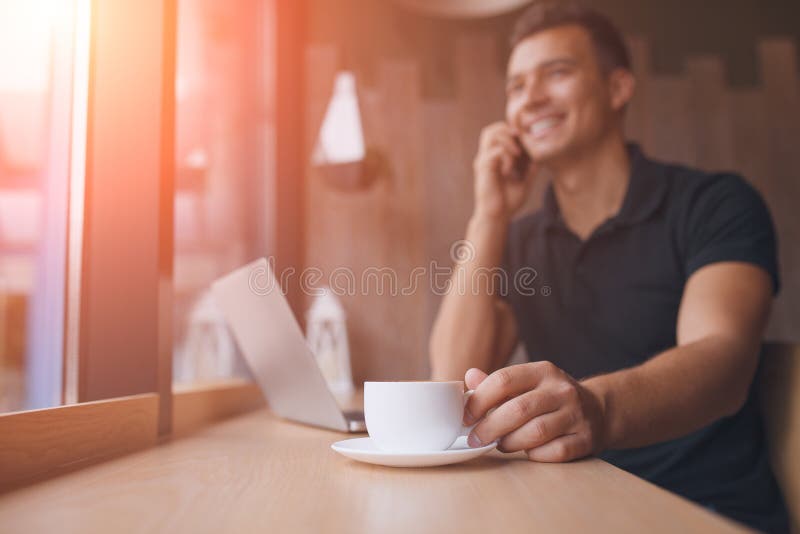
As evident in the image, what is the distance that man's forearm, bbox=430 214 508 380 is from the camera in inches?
58.3

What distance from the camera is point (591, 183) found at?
1646 millimetres

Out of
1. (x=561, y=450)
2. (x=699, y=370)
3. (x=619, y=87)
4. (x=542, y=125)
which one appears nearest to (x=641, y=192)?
(x=542, y=125)

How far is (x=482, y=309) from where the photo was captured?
4.90ft

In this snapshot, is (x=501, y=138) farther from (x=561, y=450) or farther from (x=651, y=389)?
(x=561, y=450)

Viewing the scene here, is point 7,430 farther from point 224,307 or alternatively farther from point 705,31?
point 705,31

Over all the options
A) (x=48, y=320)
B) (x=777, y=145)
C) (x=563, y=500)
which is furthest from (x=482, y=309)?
(x=777, y=145)

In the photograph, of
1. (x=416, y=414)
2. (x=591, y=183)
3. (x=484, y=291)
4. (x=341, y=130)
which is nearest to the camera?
(x=416, y=414)

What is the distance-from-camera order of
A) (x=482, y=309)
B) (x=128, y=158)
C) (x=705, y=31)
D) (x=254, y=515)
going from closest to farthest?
(x=254, y=515) → (x=128, y=158) → (x=482, y=309) → (x=705, y=31)

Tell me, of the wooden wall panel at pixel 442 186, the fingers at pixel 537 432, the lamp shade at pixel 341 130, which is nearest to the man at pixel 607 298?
the fingers at pixel 537 432

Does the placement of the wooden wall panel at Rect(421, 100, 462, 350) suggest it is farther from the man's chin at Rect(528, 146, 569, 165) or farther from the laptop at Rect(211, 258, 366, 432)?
the laptop at Rect(211, 258, 366, 432)

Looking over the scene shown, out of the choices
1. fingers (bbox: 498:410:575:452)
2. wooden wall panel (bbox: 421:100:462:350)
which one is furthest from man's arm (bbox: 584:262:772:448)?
wooden wall panel (bbox: 421:100:462:350)

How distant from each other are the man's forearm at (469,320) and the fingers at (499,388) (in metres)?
0.86

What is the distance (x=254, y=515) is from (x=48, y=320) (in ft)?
1.93

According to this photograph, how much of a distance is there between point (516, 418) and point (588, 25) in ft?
4.76
